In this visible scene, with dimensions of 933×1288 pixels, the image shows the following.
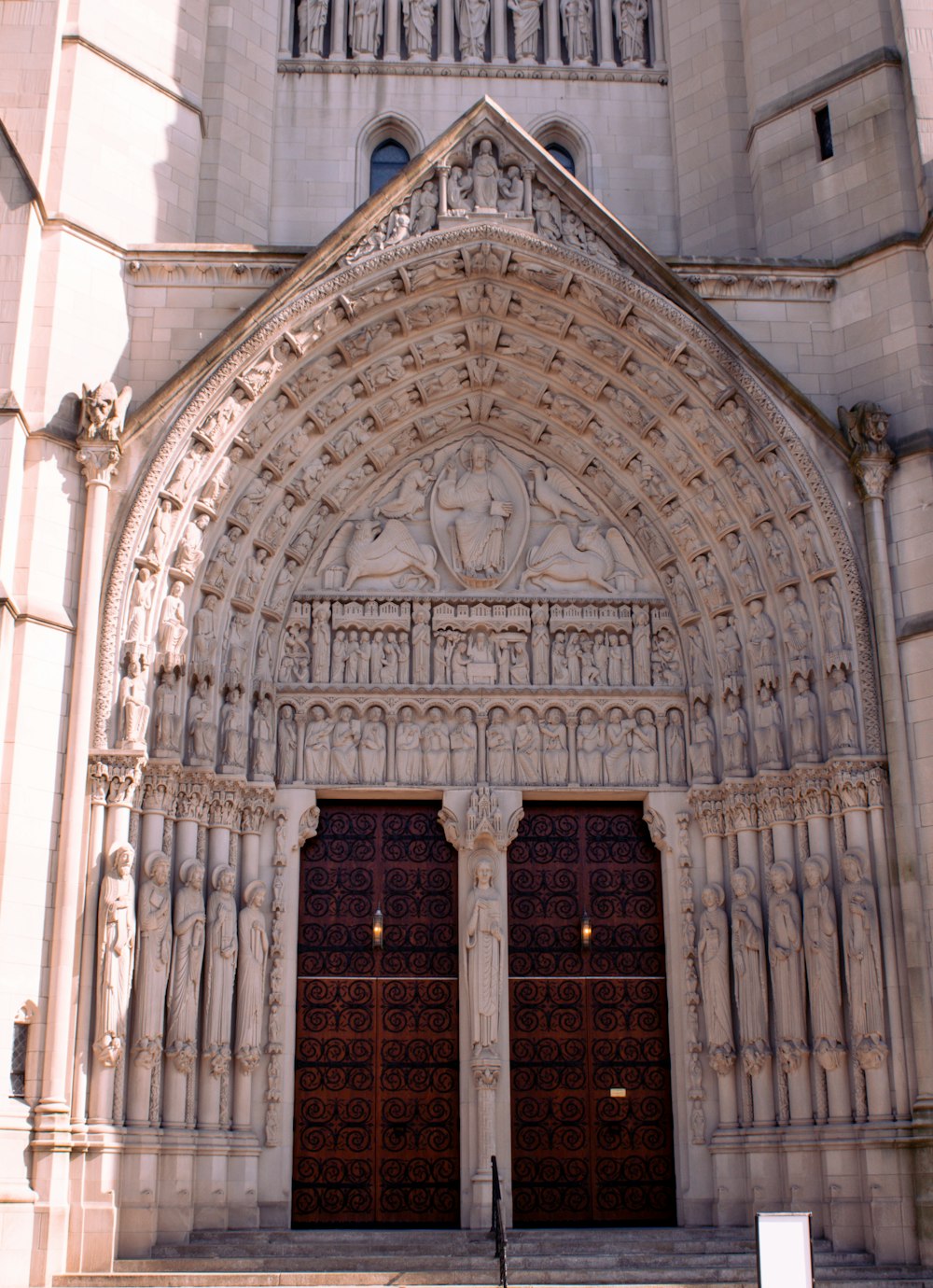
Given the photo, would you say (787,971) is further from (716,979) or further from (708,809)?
(708,809)

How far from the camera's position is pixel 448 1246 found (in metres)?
12.2

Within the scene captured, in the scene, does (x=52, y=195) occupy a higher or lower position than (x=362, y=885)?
higher

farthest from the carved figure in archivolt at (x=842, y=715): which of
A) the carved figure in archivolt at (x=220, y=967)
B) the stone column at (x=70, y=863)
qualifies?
the stone column at (x=70, y=863)

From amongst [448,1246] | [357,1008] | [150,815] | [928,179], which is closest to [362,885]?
[357,1008]

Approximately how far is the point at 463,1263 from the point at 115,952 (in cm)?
365

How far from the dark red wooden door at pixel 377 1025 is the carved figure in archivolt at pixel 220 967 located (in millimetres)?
1064

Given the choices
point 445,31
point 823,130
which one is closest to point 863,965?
point 823,130

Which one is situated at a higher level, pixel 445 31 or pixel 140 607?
pixel 445 31

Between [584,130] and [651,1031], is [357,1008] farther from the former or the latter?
[584,130]

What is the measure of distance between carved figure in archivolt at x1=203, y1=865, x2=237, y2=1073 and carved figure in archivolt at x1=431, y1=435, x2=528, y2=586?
13.2 feet

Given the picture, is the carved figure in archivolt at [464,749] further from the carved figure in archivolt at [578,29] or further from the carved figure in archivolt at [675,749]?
the carved figure in archivolt at [578,29]

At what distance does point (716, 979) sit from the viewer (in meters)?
13.5

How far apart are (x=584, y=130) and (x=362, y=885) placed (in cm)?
861

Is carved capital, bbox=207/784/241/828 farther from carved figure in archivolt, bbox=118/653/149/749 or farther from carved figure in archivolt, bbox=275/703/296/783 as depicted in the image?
carved figure in archivolt, bbox=118/653/149/749
